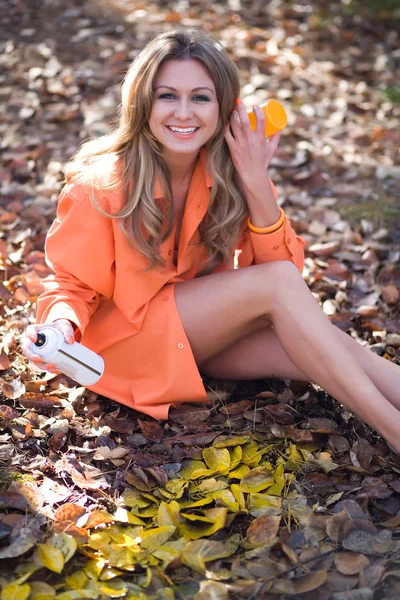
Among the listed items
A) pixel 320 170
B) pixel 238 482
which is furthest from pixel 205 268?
pixel 320 170

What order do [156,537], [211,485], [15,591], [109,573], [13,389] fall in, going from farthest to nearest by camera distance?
A: [13,389], [211,485], [156,537], [109,573], [15,591]

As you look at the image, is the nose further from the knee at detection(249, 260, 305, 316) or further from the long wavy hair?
the knee at detection(249, 260, 305, 316)

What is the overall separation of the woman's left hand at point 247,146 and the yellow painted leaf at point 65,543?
4.00ft

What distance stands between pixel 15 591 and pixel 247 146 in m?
1.48

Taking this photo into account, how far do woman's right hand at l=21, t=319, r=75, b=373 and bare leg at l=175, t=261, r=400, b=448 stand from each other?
0.43 meters

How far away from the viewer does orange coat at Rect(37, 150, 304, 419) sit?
234 cm

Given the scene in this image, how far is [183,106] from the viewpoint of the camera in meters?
2.31

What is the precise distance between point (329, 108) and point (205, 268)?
8.82ft

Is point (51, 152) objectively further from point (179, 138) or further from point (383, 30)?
point (383, 30)

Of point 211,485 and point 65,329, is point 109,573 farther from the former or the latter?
point 65,329

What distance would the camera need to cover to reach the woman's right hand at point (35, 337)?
6.73 ft

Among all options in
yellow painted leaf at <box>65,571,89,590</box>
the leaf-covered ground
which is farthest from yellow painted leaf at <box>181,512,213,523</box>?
yellow painted leaf at <box>65,571,89,590</box>

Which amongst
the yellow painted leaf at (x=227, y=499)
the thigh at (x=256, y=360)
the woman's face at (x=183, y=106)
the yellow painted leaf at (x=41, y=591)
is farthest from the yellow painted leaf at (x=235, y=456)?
the woman's face at (x=183, y=106)

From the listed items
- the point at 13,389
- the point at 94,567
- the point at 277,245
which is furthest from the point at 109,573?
the point at 277,245
